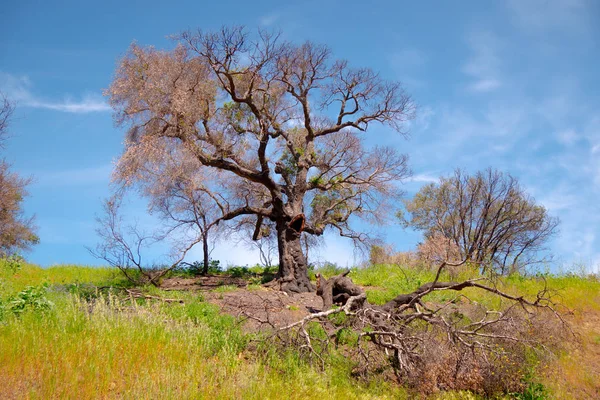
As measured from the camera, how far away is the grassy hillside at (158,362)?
732 cm

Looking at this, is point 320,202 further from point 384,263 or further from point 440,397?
point 440,397

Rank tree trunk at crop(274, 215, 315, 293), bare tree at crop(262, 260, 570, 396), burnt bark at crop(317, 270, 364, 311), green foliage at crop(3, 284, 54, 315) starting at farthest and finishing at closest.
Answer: tree trunk at crop(274, 215, 315, 293) < burnt bark at crop(317, 270, 364, 311) < bare tree at crop(262, 260, 570, 396) < green foliage at crop(3, 284, 54, 315)

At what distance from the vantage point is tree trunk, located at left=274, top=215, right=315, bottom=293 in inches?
656

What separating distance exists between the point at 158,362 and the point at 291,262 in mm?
9053

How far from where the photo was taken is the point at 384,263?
73.7 ft

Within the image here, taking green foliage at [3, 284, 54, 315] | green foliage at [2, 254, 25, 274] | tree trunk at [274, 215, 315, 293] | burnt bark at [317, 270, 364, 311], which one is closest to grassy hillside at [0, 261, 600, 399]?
green foliage at [3, 284, 54, 315]

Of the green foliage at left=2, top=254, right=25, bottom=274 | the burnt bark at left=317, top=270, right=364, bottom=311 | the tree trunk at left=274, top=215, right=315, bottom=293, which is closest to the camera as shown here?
the burnt bark at left=317, top=270, right=364, bottom=311

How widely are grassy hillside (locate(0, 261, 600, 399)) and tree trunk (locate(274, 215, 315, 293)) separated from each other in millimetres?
4641

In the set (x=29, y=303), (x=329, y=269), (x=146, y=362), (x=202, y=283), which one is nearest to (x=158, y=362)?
(x=146, y=362)

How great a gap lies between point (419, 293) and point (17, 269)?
51.3 feet

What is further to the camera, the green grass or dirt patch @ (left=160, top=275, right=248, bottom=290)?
dirt patch @ (left=160, top=275, right=248, bottom=290)

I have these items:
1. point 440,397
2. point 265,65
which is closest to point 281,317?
point 440,397

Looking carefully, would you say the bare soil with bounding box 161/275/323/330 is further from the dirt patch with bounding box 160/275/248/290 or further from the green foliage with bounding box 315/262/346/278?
the green foliage with bounding box 315/262/346/278

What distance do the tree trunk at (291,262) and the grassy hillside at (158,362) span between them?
464 cm
